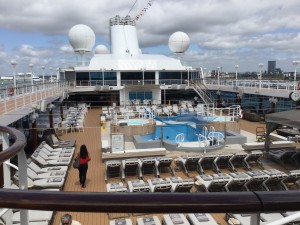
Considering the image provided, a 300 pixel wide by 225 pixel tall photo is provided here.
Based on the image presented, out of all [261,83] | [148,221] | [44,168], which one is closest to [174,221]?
[148,221]

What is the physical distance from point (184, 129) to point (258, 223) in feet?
42.4

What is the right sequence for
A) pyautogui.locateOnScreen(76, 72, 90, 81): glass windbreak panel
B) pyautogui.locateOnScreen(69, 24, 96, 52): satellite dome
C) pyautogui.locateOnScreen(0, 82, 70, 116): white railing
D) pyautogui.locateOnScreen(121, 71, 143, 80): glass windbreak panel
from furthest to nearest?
1. pyautogui.locateOnScreen(69, 24, 96, 52): satellite dome
2. pyautogui.locateOnScreen(76, 72, 90, 81): glass windbreak panel
3. pyautogui.locateOnScreen(121, 71, 143, 80): glass windbreak panel
4. pyautogui.locateOnScreen(0, 82, 70, 116): white railing

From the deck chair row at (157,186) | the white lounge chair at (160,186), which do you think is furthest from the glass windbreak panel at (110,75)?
the white lounge chair at (160,186)

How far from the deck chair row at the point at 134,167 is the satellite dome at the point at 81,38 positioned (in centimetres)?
2576

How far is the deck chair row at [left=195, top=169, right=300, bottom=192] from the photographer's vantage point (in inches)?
263

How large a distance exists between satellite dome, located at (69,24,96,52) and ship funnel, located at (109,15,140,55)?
2565 mm

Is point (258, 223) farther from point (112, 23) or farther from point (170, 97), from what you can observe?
point (112, 23)

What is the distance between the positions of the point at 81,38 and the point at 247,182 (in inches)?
1110

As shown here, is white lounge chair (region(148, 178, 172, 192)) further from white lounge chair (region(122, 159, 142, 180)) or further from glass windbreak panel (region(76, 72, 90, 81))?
glass windbreak panel (region(76, 72, 90, 81))

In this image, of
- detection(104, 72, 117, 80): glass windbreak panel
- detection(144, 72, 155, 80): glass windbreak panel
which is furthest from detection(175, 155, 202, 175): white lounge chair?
detection(144, 72, 155, 80): glass windbreak panel

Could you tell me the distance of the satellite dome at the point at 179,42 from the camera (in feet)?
110

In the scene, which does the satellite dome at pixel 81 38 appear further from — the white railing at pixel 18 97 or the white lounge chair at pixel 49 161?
the white lounge chair at pixel 49 161

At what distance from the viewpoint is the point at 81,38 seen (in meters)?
31.7

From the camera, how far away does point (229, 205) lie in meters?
0.83
